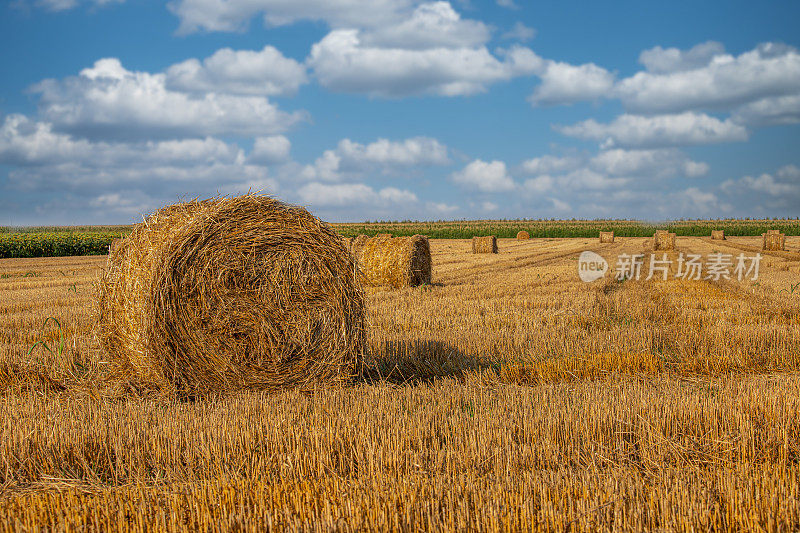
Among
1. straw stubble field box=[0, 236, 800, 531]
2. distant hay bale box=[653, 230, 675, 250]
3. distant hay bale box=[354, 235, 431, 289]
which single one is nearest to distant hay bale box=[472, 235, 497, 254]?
distant hay bale box=[653, 230, 675, 250]

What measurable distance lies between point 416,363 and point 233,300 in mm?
2312

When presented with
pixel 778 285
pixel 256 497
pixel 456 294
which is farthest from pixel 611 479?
pixel 778 285

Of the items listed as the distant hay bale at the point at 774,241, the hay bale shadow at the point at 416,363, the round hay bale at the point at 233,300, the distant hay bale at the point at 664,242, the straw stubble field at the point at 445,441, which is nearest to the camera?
the straw stubble field at the point at 445,441

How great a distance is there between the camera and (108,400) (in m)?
6.30

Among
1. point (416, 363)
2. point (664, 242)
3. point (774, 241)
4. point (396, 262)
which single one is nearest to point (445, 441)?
point (416, 363)

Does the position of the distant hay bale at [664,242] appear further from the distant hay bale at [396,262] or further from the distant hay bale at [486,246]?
A: the distant hay bale at [396,262]

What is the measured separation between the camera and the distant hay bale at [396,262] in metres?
15.9

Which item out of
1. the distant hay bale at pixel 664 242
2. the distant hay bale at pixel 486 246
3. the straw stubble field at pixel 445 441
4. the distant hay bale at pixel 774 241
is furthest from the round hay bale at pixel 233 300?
the distant hay bale at pixel 774 241

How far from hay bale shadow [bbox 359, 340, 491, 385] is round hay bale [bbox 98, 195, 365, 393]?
534 millimetres

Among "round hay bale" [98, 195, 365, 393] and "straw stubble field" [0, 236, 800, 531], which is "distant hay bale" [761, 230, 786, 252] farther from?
"round hay bale" [98, 195, 365, 393]

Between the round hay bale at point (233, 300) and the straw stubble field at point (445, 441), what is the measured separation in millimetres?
360

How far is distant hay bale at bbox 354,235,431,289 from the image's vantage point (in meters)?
15.9

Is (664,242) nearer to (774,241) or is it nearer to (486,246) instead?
(774,241)

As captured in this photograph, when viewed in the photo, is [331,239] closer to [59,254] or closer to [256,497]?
[256,497]
